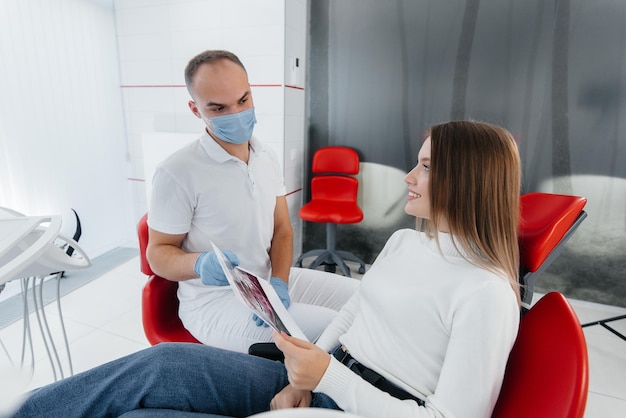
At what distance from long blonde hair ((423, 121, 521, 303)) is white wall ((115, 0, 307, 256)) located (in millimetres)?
2169

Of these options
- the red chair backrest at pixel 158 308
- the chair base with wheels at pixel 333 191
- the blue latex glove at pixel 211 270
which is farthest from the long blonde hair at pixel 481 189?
the chair base with wheels at pixel 333 191

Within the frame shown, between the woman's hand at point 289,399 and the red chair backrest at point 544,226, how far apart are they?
778 millimetres

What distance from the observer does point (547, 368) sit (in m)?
0.74

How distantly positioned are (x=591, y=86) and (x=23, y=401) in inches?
134

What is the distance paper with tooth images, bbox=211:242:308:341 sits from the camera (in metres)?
0.91

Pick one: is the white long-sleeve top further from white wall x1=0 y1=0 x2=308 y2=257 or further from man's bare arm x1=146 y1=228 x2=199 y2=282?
white wall x1=0 y1=0 x2=308 y2=257

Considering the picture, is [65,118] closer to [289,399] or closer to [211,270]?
[211,270]

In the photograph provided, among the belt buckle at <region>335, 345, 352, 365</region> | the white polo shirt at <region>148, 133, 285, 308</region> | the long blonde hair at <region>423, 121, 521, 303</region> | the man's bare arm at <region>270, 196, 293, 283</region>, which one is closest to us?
the long blonde hair at <region>423, 121, 521, 303</region>

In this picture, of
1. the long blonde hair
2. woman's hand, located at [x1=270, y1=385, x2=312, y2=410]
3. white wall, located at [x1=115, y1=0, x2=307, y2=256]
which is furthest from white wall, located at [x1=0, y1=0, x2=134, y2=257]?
the long blonde hair

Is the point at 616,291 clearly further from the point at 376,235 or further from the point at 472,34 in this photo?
the point at 472,34

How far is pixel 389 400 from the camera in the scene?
2.77ft

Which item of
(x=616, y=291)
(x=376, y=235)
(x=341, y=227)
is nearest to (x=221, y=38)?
(x=341, y=227)

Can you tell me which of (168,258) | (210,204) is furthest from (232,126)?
(168,258)

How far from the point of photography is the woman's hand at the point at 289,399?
3.11 feet
